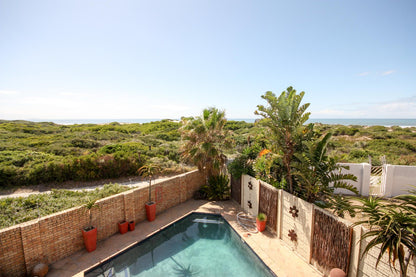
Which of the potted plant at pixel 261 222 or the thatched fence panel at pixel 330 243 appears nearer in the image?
the thatched fence panel at pixel 330 243

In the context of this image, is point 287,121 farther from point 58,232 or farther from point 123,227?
point 58,232

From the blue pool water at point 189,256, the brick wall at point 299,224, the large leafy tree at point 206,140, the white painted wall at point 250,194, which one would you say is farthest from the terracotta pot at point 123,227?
the brick wall at point 299,224

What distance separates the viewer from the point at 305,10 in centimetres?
1036

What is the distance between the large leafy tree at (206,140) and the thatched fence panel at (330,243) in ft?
17.5

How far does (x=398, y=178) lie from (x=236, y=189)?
9419 millimetres

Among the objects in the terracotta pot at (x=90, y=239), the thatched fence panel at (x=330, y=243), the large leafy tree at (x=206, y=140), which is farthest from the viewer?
the large leafy tree at (x=206, y=140)

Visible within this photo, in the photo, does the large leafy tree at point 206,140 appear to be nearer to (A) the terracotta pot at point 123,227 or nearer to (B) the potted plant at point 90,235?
(A) the terracotta pot at point 123,227

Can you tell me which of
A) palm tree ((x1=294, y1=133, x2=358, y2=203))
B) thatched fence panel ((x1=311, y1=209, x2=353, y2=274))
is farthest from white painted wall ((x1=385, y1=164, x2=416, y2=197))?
thatched fence panel ((x1=311, y1=209, x2=353, y2=274))

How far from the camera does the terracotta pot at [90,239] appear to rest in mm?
6479

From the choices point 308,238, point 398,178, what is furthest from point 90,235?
point 398,178

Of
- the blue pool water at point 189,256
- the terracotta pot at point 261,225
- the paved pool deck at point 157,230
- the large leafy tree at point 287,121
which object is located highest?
the large leafy tree at point 287,121

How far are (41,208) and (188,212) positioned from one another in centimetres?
585

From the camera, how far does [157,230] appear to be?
26.3 ft

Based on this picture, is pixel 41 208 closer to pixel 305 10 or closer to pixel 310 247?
pixel 310 247
